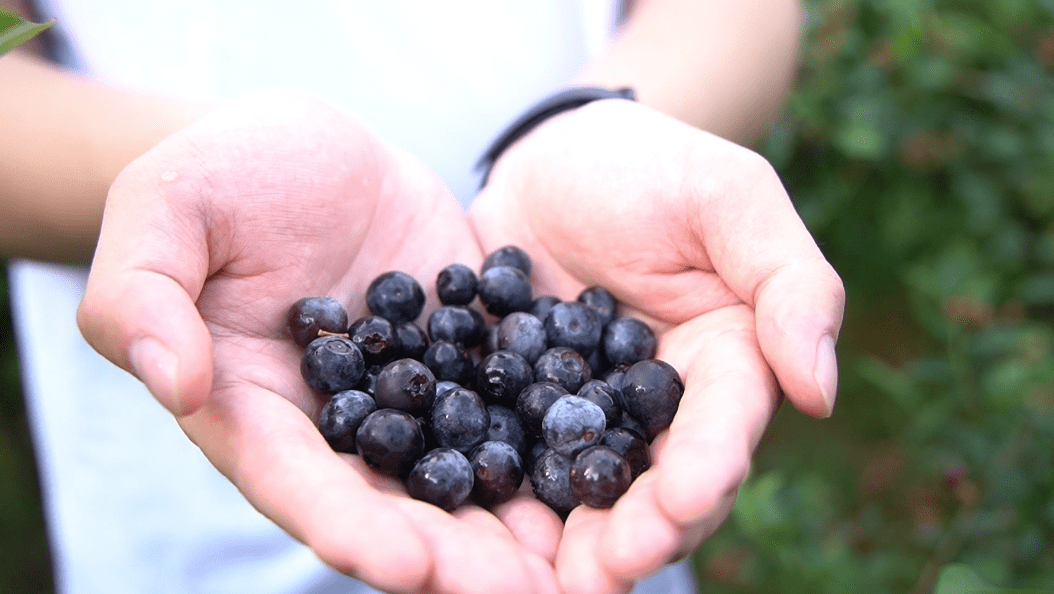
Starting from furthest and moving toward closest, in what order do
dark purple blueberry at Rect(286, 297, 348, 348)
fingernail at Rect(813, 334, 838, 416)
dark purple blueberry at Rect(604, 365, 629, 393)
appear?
1. dark purple blueberry at Rect(604, 365, 629, 393)
2. dark purple blueberry at Rect(286, 297, 348, 348)
3. fingernail at Rect(813, 334, 838, 416)

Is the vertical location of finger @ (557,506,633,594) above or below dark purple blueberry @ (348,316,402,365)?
below

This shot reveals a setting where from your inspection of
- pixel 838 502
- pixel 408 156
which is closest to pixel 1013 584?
pixel 838 502

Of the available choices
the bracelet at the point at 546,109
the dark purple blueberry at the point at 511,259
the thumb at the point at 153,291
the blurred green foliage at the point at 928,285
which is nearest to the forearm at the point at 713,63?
the bracelet at the point at 546,109

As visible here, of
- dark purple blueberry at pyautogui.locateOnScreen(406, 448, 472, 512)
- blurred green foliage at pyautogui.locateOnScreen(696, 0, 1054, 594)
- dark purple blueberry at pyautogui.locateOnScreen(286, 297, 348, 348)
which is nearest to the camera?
dark purple blueberry at pyautogui.locateOnScreen(406, 448, 472, 512)

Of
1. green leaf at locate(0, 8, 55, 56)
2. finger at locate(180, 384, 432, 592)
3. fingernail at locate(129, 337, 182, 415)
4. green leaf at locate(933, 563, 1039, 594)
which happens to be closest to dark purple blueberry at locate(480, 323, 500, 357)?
finger at locate(180, 384, 432, 592)

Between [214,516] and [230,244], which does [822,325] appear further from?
[214,516]

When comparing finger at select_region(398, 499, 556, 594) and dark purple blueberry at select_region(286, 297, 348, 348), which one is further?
dark purple blueberry at select_region(286, 297, 348, 348)

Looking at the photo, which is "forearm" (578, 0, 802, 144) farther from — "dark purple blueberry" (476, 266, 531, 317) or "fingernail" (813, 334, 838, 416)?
"fingernail" (813, 334, 838, 416)

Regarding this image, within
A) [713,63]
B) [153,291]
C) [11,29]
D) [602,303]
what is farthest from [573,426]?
[713,63]
